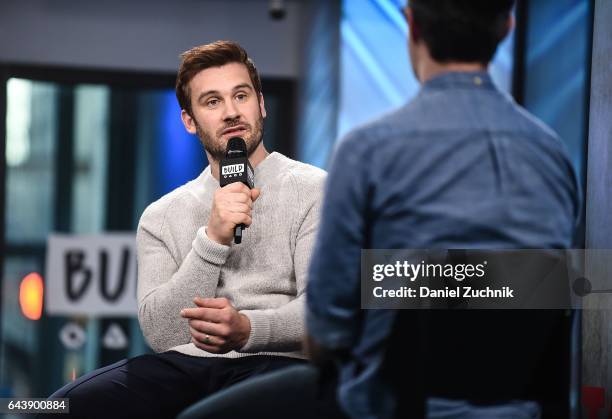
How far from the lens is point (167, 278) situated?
1.81 metres

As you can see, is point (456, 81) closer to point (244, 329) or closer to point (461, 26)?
point (461, 26)

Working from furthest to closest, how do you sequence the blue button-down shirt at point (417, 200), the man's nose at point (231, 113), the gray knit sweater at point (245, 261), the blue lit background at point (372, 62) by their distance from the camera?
the blue lit background at point (372, 62), the man's nose at point (231, 113), the gray knit sweater at point (245, 261), the blue button-down shirt at point (417, 200)

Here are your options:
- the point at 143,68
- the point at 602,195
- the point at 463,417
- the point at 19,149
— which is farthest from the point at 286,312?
the point at 19,149

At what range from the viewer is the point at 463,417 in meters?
1.16

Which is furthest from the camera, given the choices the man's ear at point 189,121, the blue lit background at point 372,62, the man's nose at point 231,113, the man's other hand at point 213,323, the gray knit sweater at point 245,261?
the blue lit background at point 372,62

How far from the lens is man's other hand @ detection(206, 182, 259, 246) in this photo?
1600 millimetres

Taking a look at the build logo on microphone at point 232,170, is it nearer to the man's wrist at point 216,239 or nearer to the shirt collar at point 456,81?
the man's wrist at point 216,239

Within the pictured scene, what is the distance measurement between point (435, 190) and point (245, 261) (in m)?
0.72

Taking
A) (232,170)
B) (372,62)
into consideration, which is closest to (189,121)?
(232,170)

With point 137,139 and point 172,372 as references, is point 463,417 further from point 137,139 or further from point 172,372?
point 137,139

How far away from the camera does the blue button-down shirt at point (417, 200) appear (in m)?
1.11

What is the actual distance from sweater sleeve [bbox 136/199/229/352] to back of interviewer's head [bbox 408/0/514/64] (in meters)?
0.64

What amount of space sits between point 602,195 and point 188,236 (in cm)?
89

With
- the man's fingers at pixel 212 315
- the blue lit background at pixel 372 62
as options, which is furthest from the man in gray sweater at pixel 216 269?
the blue lit background at pixel 372 62
